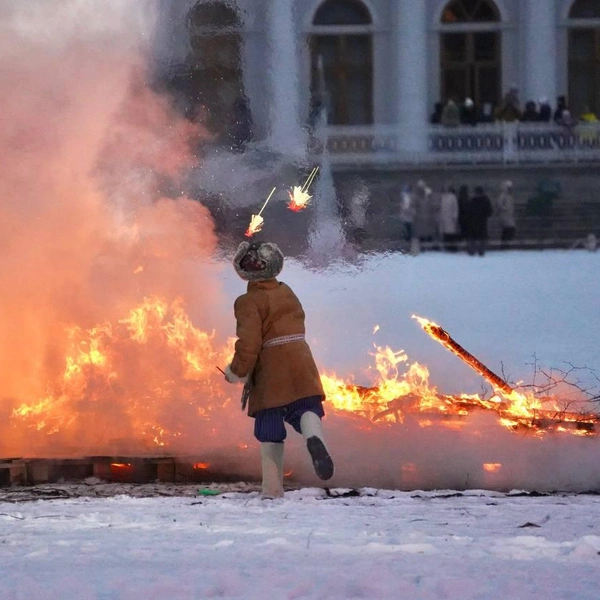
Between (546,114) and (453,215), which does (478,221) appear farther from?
(546,114)

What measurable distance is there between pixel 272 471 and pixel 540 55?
1213 cm

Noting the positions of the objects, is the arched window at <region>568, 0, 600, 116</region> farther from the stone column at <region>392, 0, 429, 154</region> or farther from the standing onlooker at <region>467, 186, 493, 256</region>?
the stone column at <region>392, 0, 429, 154</region>

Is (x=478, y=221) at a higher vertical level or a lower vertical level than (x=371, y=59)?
lower

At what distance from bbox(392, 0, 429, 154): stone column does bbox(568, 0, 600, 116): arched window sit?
2029 millimetres

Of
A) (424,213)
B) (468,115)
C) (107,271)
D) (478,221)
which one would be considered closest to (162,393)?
(107,271)

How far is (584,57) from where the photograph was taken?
18.0 m

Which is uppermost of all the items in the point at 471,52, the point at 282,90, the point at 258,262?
the point at 471,52

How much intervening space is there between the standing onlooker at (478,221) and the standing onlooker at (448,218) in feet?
0.85

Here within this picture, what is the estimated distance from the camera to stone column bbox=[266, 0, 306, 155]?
11320 millimetres

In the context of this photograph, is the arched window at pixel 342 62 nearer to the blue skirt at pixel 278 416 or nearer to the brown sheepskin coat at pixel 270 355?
the brown sheepskin coat at pixel 270 355

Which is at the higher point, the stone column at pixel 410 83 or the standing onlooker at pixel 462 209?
the stone column at pixel 410 83

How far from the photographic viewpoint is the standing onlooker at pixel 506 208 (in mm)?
17533

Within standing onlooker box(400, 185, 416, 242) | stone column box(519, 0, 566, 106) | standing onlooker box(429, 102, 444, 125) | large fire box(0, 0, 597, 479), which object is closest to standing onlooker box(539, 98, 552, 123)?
stone column box(519, 0, 566, 106)

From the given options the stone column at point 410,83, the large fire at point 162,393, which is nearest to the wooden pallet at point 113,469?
the large fire at point 162,393
